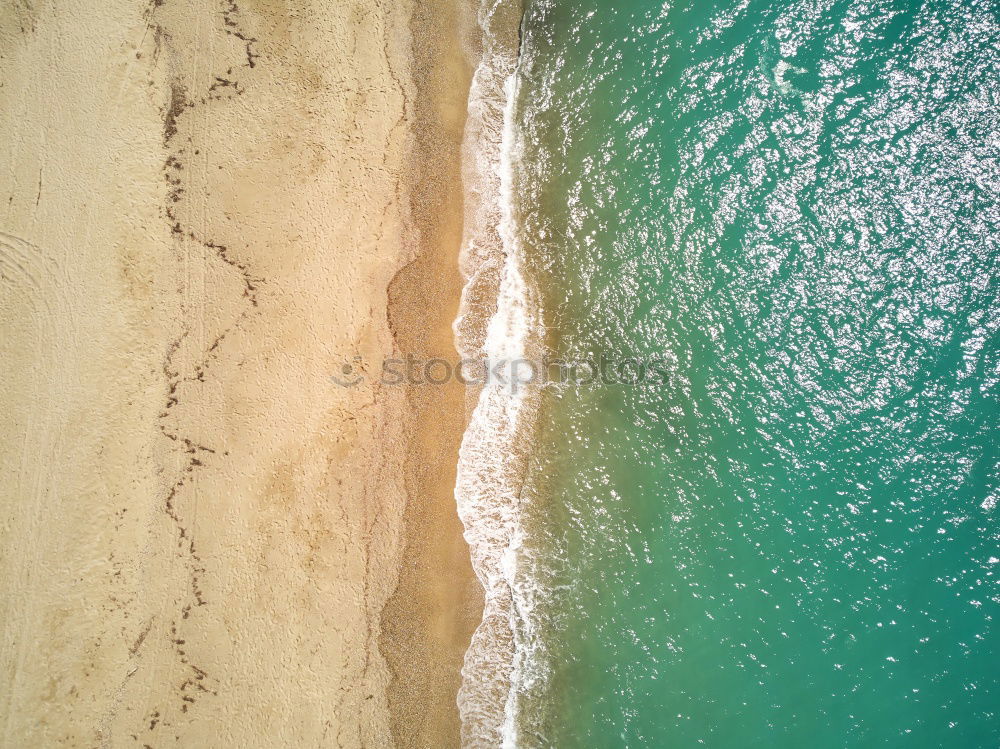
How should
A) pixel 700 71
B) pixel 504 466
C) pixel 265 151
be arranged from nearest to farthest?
pixel 265 151
pixel 504 466
pixel 700 71

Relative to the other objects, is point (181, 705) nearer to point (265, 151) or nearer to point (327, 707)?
point (327, 707)

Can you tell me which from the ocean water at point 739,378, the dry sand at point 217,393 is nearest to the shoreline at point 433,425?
the dry sand at point 217,393

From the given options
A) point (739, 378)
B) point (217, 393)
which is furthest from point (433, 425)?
point (739, 378)

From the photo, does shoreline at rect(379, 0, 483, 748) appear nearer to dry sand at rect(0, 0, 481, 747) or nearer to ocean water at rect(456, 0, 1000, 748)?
dry sand at rect(0, 0, 481, 747)

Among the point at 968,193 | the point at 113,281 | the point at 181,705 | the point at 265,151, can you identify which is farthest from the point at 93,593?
the point at 968,193

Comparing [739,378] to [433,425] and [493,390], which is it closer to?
[493,390]

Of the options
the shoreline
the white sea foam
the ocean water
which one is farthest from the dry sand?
the ocean water
